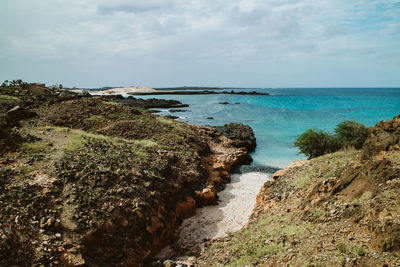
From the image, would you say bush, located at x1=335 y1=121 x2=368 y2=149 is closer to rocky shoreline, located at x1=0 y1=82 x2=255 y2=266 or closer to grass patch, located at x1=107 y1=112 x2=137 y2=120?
rocky shoreline, located at x1=0 y1=82 x2=255 y2=266

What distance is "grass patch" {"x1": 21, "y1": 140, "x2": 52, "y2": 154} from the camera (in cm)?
1147

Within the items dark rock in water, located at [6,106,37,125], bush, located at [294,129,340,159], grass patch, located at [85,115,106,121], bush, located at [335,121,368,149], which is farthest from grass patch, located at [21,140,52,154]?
bush, located at [335,121,368,149]

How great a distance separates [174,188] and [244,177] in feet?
26.4

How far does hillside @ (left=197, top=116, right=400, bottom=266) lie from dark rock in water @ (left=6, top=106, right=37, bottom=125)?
1403 centimetres

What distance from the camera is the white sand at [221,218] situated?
11484 mm

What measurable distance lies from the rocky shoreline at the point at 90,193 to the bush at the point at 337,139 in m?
8.24

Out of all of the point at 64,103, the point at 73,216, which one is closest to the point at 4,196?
the point at 73,216

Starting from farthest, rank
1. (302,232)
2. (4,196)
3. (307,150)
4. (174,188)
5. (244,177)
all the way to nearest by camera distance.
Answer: (307,150)
(244,177)
(174,188)
(4,196)
(302,232)

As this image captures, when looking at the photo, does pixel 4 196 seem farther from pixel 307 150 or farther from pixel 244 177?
pixel 307 150

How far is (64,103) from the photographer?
23797 millimetres

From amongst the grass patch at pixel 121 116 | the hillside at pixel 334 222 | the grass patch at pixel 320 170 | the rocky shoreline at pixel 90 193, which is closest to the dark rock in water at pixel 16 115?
the rocky shoreline at pixel 90 193

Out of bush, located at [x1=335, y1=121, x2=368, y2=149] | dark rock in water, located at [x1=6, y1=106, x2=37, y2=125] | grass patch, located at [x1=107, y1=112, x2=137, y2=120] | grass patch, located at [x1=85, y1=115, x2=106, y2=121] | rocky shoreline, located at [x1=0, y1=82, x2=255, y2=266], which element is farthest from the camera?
grass patch, located at [x1=107, y1=112, x2=137, y2=120]

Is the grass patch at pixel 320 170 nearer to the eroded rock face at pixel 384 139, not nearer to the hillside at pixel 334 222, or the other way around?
the hillside at pixel 334 222

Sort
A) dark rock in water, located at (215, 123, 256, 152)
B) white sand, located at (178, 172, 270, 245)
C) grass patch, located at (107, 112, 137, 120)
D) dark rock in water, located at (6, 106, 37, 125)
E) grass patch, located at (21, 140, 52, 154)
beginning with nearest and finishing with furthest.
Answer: grass patch, located at (21, 140, 52, 154), white sand, located at (178, 172, 270, 245), dark rock in water, located at (6, 106, 37, 125), grass patch, located at (107, 112, 137, 120), dark rock in water, located at (215, 123, 256, 152)
